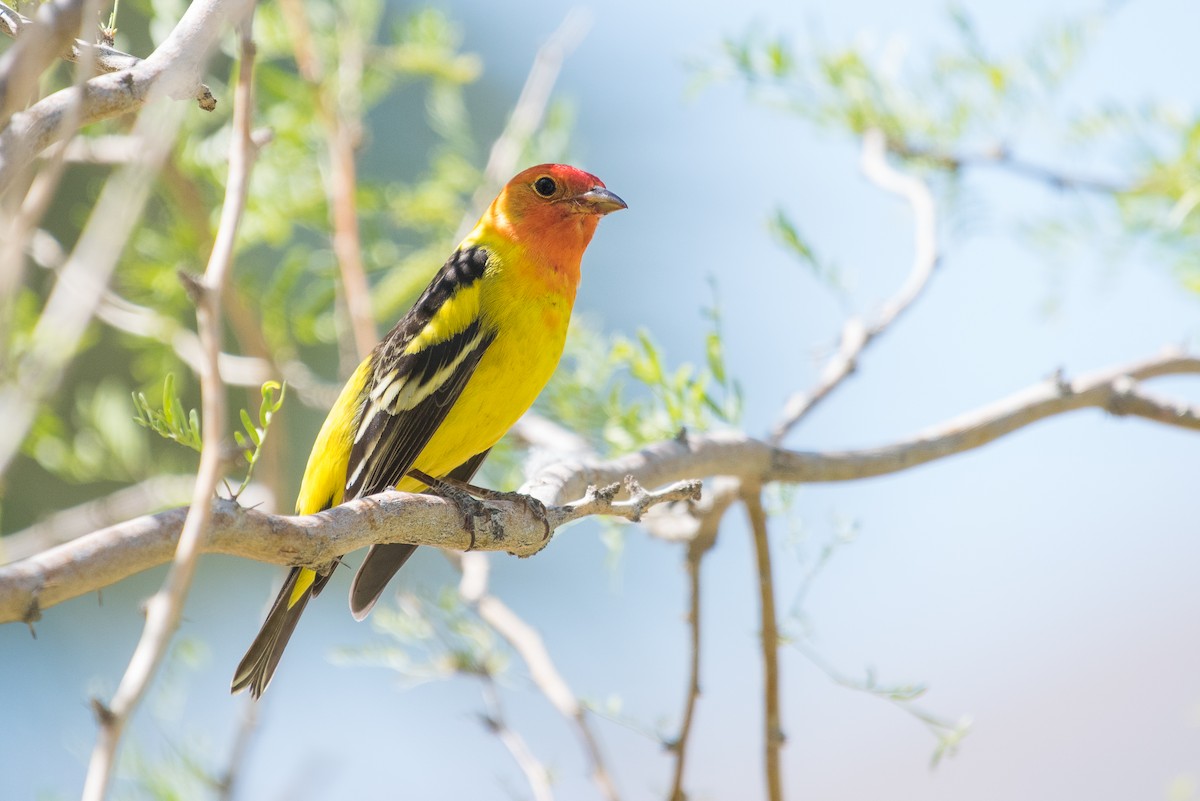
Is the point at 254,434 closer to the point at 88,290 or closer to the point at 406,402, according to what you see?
the point at 88,290

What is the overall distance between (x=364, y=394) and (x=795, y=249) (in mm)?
1433

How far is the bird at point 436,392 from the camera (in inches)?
135

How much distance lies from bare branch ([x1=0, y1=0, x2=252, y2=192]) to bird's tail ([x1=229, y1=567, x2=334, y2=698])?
1757 millimetres

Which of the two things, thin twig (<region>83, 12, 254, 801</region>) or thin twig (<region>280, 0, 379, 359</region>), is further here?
thin twig (<region>280, 0, 379, 359</region>)

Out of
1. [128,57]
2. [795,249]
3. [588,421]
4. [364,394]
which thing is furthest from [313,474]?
[128,57]

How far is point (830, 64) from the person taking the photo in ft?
13.4

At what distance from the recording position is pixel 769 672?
336 centimetres

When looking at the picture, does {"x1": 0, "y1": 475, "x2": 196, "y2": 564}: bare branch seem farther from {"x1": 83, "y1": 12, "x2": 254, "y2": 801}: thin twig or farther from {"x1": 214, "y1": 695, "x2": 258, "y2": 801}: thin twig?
{"x1": 83, "y1": 12, "x2": 254, "y2": 801}: thin twig

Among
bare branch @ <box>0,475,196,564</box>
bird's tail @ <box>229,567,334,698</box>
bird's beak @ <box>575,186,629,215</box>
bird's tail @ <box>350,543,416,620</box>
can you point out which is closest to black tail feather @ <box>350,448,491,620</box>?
bird's tail @ <box>350,543,416,620</box>

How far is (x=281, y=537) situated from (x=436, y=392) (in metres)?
1.64

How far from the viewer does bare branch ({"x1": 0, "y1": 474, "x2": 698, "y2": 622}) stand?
1447 millimetres

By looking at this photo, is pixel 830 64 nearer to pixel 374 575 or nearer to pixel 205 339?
pixel 374 575

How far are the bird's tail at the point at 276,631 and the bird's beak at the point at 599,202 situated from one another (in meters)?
1.59

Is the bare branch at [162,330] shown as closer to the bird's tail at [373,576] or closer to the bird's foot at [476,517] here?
the bird's tail at [373,576]
